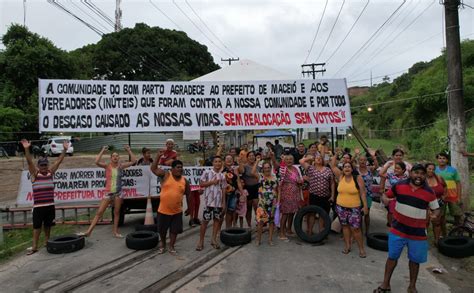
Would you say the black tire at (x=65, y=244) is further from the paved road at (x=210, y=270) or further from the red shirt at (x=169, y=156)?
the red shirt at (x=169, y=156)

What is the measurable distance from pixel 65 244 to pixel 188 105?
12.4 feet

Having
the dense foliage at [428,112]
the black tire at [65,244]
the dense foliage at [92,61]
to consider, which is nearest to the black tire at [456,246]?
the black tire at [65,244]

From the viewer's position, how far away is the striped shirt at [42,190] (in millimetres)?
6512

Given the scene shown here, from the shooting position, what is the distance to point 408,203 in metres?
4.59

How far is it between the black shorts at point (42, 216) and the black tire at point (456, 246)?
22.7 ft

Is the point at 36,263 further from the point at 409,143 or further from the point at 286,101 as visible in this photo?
the point at 409,143

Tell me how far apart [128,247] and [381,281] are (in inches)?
169

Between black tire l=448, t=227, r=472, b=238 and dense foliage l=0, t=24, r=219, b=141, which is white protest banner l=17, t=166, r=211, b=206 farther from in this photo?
dense foliage l=0, t=24, r=219, b=141

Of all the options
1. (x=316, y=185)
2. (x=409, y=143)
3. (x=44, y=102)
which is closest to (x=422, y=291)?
(x=316, y=185)

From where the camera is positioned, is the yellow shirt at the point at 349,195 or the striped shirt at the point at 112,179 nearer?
the yellow shirt at the point at 349,195

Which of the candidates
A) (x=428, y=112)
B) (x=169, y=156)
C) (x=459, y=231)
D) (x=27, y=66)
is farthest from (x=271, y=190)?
(x=27, y=66)

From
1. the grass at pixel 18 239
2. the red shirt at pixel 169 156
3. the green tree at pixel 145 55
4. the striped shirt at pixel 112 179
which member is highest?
the green tree at pixel 145 55

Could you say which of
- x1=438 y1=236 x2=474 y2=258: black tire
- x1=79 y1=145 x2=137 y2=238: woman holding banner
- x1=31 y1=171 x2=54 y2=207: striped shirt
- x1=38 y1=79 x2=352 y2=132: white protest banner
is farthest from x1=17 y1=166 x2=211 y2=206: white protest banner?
x1=438 y1=236 x2=474 y2=258: black tire

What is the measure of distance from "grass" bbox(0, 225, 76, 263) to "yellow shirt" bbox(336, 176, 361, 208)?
5615mm
